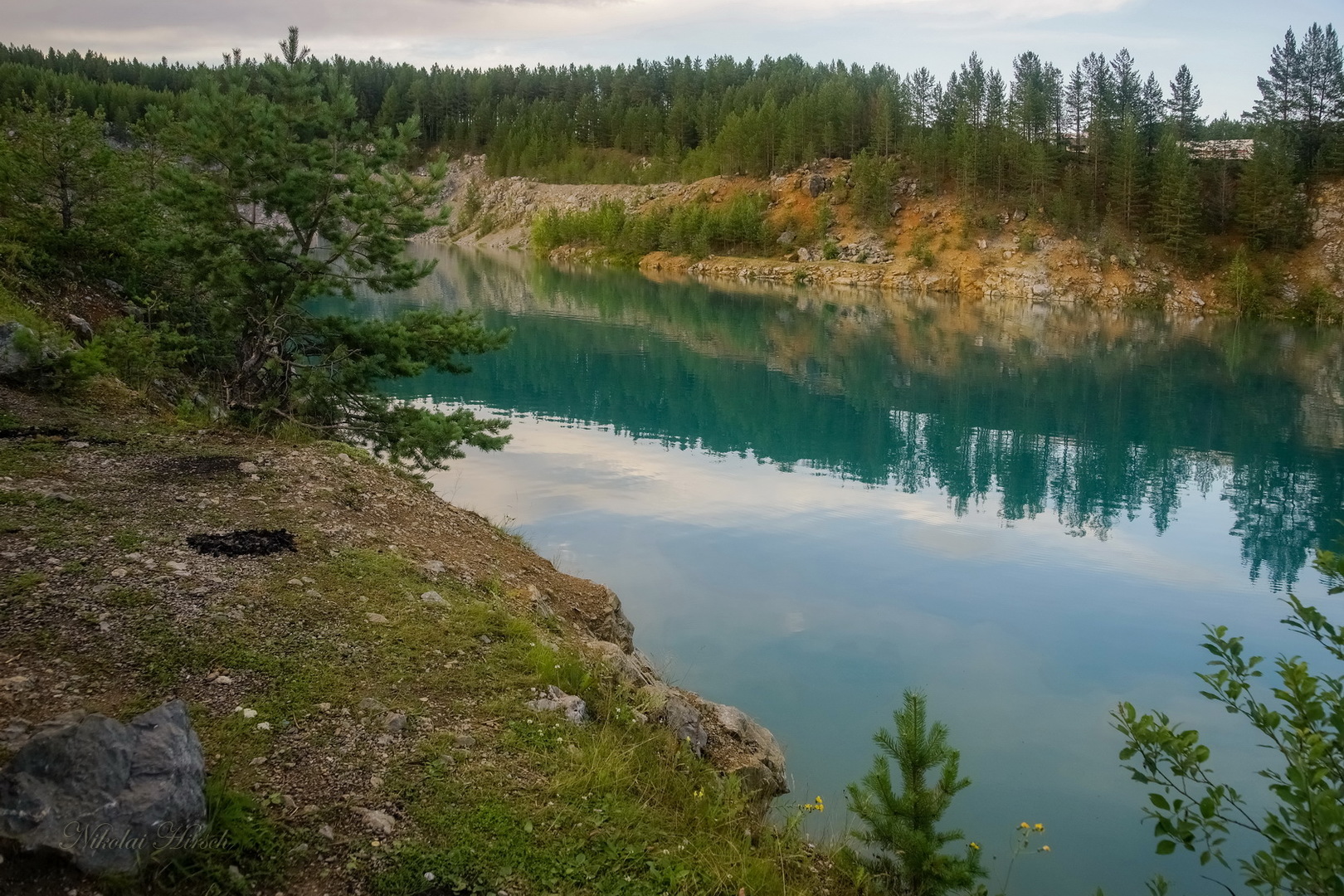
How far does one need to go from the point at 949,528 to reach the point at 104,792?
2024cm

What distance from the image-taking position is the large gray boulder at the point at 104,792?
4.89 meters

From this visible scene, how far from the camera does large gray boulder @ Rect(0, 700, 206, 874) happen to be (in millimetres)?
4887

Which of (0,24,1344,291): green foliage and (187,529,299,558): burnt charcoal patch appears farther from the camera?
(0,24,1344,291): green foliage

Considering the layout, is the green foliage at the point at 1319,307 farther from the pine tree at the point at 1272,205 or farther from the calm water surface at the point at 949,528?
the calm water surface at the point at 949,528

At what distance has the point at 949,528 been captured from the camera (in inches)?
901

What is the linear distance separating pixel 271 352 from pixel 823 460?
17.4 metres

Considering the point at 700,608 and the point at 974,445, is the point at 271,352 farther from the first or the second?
the point at 974,445

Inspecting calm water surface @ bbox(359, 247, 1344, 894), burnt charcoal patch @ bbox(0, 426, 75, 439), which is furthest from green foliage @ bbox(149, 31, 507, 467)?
calm water surface @ bbox(359, 247, 1344, 894)

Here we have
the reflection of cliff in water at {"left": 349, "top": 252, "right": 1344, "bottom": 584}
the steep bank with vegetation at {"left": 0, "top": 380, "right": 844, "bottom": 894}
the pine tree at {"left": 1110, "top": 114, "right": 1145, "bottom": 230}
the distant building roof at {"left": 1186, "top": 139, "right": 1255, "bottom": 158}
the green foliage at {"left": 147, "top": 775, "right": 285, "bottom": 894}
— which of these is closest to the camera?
the green foliage at {"left": 147, "top": 775, "right": 285, "bottom": 894}

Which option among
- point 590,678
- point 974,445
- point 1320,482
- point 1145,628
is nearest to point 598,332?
point 974,445

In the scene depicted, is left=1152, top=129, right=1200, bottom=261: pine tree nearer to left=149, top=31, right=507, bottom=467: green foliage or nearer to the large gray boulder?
left=149, top=31, right=507, bottom=467: green foliage

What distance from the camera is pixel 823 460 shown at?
2970cm

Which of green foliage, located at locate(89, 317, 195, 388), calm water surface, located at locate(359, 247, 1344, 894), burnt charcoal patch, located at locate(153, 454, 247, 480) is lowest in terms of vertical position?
calm water surface, located at locate(359, 247, 1344, 894)

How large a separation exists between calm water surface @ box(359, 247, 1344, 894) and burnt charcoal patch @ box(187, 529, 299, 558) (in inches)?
255
